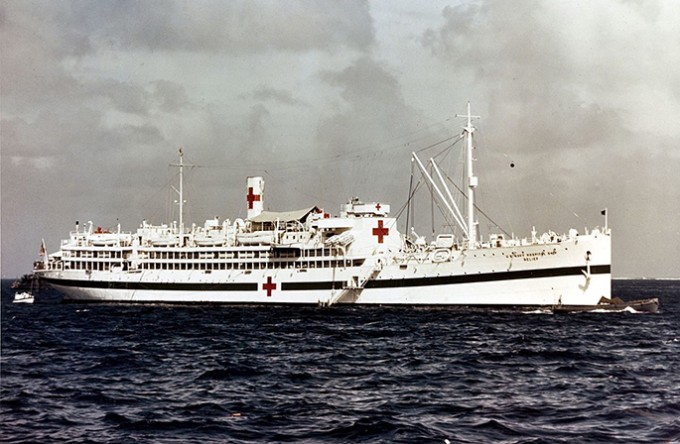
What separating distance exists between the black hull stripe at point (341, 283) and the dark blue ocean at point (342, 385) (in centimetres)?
1012

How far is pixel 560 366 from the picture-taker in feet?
75.2

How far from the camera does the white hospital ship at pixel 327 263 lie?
46.9m

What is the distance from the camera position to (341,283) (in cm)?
5459

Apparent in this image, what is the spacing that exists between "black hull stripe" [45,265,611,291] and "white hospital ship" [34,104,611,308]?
7 centimetres

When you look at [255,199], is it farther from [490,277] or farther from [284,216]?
[490,277]

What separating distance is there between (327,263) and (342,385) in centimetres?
3611

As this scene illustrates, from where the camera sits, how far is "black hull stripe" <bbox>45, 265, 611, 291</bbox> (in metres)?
46.8

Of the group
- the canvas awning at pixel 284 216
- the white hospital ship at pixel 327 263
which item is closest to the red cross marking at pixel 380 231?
the white hospital ship at pixel 327 263

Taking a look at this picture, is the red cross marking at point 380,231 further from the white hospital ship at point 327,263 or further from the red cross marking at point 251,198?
the red cross marking at point 251,198

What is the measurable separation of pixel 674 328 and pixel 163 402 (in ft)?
101

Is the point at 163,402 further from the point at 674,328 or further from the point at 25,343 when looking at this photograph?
the point at 674,328

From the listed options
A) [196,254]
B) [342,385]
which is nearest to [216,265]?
[196,254]

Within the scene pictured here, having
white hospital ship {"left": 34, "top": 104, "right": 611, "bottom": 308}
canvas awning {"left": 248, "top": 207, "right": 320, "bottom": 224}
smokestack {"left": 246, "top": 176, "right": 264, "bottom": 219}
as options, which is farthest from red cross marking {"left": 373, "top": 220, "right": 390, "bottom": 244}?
smokestack {"left": 246, "top": 176, "right": 264, "bottom": 219}

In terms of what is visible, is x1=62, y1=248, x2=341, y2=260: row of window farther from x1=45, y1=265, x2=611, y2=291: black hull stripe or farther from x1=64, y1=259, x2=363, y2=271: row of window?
x1=45, y1=265, x2=611, y2=291: black hull stripe
